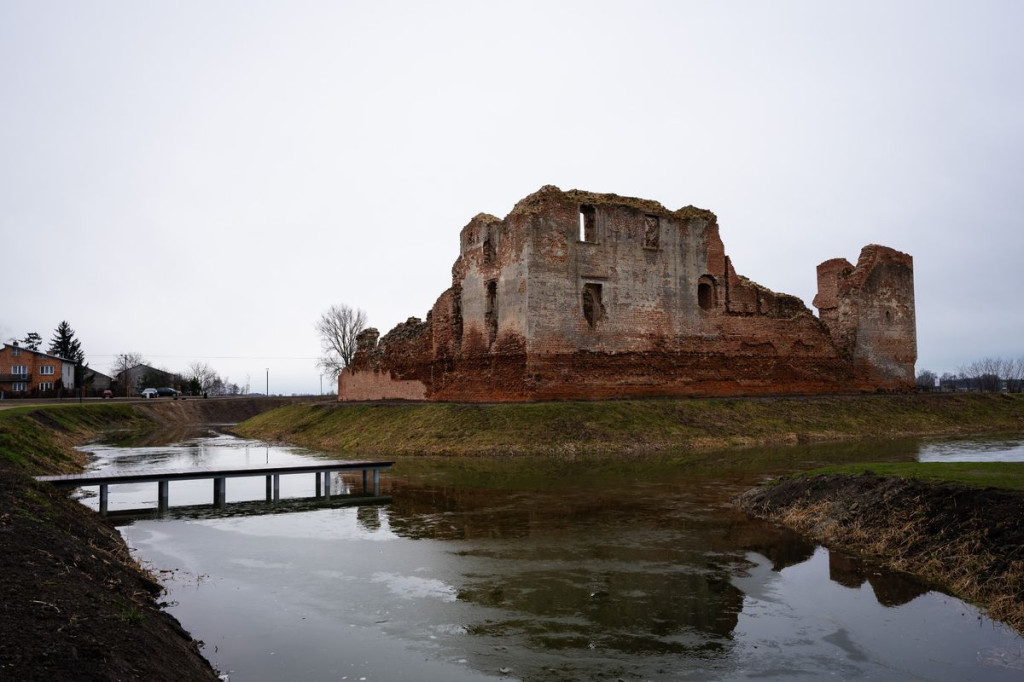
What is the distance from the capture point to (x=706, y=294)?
1186 inches

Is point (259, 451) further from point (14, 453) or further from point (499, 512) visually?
point (499, 512)

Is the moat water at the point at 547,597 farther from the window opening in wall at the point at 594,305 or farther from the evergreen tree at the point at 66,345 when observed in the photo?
the evergreen tree at the point at 66,345

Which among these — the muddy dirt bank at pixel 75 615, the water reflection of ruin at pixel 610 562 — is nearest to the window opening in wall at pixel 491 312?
the water reflection of ruin at pixel 610 562

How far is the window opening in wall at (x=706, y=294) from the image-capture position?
29.8 meters

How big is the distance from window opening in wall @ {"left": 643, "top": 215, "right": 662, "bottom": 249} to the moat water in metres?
16.5

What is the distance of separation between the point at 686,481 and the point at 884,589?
25.5 feet

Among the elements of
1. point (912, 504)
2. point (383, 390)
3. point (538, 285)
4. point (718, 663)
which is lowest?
point (718, 663)

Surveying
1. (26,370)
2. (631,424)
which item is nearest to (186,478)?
(631,424)

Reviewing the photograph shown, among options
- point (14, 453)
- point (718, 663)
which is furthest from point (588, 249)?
point (718, 663)

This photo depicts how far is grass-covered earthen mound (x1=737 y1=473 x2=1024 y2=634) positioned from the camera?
6.99m

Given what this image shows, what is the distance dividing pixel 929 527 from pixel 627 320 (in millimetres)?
19160

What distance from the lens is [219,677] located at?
18.1ft

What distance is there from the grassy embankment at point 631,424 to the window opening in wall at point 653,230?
6327 mm

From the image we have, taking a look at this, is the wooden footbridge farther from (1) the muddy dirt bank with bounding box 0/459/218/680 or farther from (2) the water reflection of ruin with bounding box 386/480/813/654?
(1) the muddy dirt bank with bounding box 0/459/218/680
